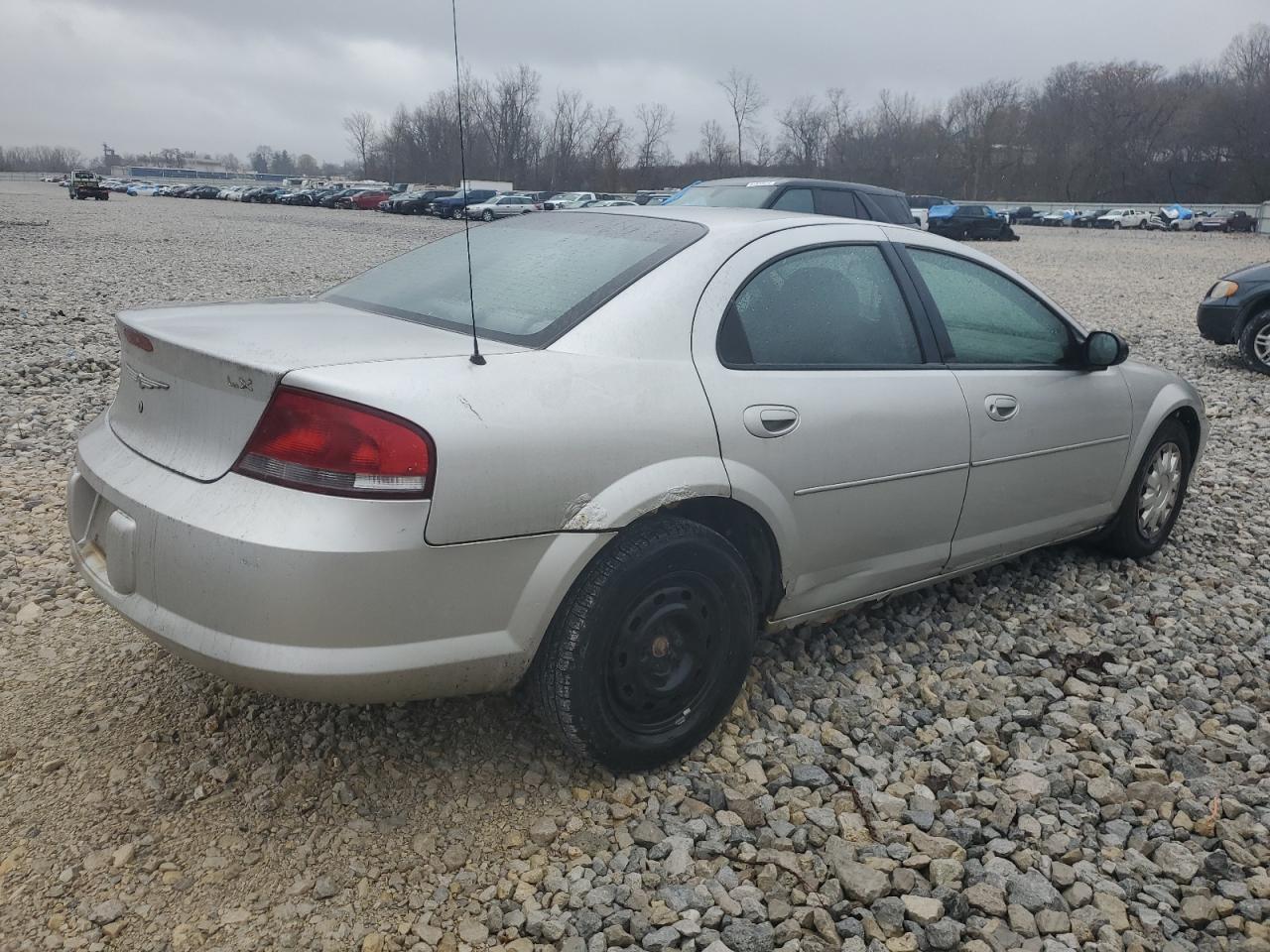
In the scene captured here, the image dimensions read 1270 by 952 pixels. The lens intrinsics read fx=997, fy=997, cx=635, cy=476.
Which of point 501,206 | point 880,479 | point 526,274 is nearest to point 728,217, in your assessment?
point 526,274

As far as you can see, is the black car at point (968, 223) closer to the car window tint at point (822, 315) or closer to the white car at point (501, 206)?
the white car at point (501, 206)

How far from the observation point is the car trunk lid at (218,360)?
233 centimetres

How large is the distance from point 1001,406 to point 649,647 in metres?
1.65

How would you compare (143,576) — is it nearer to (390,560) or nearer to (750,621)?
(390,560)

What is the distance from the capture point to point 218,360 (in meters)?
2.39

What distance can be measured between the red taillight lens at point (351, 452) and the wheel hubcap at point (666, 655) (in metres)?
0.73

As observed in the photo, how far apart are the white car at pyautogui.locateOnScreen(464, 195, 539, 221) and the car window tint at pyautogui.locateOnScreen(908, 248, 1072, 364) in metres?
36.0

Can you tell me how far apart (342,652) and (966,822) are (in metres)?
1.68

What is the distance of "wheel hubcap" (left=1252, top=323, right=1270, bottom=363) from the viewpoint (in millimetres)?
9477

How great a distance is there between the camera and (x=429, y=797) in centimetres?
266

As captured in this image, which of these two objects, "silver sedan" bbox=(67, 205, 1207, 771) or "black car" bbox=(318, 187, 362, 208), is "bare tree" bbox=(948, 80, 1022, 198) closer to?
"black car" bbox=(318, 187, 362, 208)

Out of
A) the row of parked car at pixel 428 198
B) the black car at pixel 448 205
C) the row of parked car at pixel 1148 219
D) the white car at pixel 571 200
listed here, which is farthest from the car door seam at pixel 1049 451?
the row of parked car at pixel 1148 219

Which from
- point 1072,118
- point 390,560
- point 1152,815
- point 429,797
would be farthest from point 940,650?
point 1072,118

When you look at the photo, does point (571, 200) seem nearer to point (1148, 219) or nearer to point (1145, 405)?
point (1148, 219)
